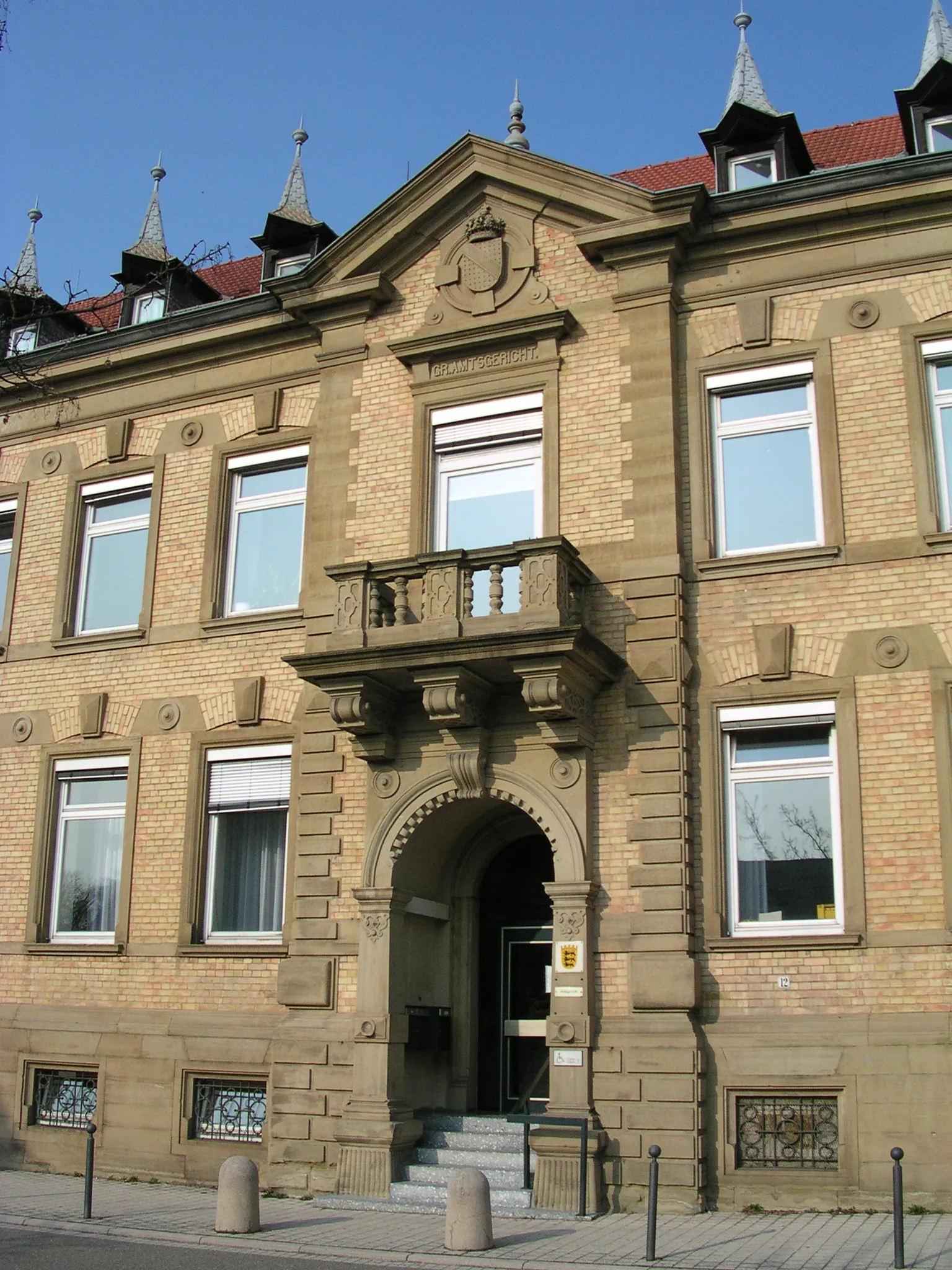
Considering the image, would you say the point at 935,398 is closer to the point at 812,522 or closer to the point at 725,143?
the point at 812,522

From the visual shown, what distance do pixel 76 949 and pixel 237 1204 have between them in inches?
226

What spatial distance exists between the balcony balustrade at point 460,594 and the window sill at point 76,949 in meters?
4.91

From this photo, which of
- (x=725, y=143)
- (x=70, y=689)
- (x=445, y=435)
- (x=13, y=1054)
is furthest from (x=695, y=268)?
(x=13, y=1054)

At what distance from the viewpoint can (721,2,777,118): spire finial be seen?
16.5 meters

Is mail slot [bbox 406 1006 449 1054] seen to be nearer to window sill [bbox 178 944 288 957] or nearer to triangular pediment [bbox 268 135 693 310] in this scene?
window sill [bbox 178 944 288 957]

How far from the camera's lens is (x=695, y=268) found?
1514 centimetres

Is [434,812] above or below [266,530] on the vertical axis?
below

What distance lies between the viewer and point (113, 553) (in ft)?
59.7

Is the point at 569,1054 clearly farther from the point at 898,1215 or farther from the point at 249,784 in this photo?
the point at 249,784

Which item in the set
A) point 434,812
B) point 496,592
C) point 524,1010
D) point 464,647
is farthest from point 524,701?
point 524,1010

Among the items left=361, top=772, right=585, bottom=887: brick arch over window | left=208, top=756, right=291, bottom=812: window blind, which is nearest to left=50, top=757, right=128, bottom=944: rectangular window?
left=208, top=756, right=291, bottom=812: window blind

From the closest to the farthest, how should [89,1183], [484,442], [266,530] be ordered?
[89,1183] < [484,442] < [266,530]

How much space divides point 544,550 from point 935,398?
14.5ft

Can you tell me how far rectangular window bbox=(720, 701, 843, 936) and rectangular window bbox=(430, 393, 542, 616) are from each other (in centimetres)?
340
